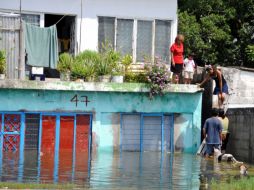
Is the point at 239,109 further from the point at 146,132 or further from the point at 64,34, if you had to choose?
the point at 64,34

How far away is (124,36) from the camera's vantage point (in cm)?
2302

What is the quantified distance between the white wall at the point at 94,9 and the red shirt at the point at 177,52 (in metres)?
2.44

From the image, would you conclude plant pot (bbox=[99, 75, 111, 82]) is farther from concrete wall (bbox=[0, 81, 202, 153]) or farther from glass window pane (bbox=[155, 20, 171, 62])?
glass window pane (bbox=[155, 20, 171, 62])

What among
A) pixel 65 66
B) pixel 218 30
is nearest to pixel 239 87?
pixel 218 30

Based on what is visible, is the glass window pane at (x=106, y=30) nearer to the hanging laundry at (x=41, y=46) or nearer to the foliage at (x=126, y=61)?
the foliage at (x=126, y=61)

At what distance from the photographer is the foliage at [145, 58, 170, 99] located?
20.2 meters

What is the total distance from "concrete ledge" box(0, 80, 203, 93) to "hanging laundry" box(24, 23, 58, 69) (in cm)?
140

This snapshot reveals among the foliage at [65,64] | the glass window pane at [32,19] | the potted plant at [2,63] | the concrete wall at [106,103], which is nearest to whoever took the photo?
the potted plant at [2,63]

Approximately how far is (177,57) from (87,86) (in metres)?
3.46

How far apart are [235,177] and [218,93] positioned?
6459 millimetres

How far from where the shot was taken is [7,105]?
19641 millimetres

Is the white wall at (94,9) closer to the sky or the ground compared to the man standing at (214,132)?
closer to the sky

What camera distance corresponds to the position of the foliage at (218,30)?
87.6ft

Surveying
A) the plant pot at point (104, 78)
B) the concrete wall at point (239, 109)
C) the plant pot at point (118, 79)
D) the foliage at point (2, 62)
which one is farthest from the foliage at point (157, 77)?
the foliage at point (2, 62)
